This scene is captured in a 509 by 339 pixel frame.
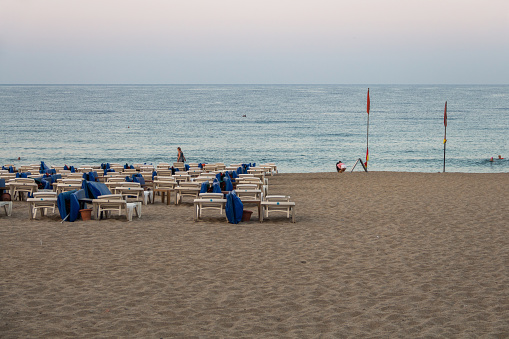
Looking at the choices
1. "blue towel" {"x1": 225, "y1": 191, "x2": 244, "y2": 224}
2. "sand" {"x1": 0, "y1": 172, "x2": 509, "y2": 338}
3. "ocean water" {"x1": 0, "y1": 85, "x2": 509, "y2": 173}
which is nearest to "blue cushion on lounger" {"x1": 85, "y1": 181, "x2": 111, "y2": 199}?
"sand" {"x1": 0, "y1": 172, "x2": 509, "y2": 338}

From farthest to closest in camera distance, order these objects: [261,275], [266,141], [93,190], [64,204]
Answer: [266,141] → [93,190] → [64,204] → [261,275]

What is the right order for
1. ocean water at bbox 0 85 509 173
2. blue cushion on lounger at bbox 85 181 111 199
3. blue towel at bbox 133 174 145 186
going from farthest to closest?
1. ocean water at bbox 0 85 509 173
2. blue towel at bbox 133 174 145 186
3. blue cushion on lounger at bbox 85 181 111 199

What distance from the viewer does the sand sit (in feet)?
18.5

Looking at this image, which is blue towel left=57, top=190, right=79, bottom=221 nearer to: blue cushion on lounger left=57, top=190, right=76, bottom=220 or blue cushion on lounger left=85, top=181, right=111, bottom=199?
blue cushion on lounger left=57, top=190, right=76, bottom=220

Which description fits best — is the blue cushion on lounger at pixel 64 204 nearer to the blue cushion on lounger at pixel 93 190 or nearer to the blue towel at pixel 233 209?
the blue cushion on lounger at pixel 93 190

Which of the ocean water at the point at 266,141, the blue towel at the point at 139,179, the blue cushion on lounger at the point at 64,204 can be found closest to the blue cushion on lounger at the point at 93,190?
the blue cushion on lounger at the point at 64,204

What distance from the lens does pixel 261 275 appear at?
746cm

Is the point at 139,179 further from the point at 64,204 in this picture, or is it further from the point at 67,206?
the point at 64,204

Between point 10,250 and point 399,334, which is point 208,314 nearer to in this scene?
point 399,334

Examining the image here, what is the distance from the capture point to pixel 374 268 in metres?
7.85

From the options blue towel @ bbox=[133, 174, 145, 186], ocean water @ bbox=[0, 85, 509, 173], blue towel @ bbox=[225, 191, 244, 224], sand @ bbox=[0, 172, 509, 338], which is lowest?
sand @ bbox=[0, 172, 509, 338]

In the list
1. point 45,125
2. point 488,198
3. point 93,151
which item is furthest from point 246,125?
point 488,198

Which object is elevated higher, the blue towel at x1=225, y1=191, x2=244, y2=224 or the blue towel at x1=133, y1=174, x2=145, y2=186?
the blue towel at x1=133, y1=174, x2=145, y2=186

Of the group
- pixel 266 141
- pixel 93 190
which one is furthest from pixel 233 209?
pixel 266 141
